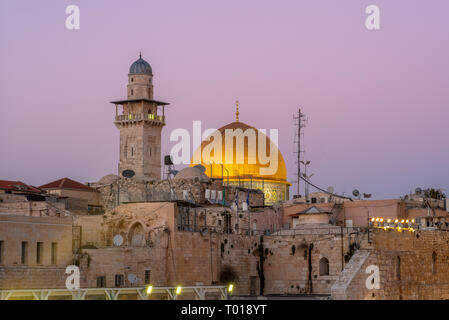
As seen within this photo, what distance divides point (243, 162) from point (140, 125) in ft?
25.2

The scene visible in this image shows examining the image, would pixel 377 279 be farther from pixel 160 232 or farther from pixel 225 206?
pixel 225 206

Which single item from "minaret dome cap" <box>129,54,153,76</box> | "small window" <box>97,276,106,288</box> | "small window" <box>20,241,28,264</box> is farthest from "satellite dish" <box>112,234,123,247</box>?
"minaret dome cap" <box>129,54,153,76</box>

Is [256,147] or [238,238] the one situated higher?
[256,147]

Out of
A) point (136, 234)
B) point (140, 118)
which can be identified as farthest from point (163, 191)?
point (140, 118)

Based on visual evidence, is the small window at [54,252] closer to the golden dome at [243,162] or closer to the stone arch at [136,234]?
the stone arch at [136,234]

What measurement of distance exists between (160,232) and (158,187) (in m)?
12.2

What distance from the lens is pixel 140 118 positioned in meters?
66.4

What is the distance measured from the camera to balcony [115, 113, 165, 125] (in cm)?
6644

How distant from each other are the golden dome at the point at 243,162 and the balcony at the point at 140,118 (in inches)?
137

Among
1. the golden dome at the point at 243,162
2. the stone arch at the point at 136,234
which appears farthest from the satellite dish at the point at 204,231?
the golden dome at the point at 243,162

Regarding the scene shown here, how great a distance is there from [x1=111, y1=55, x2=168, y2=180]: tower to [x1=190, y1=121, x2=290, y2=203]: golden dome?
3095 millimetres
